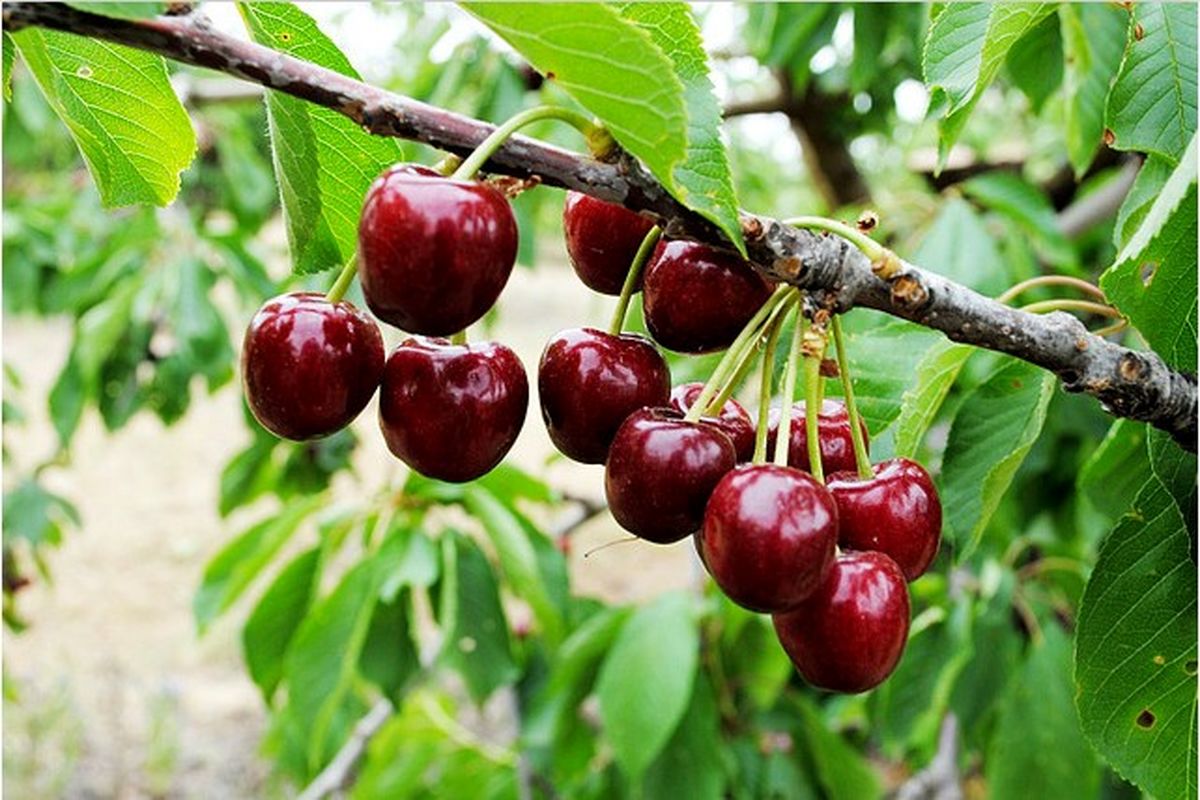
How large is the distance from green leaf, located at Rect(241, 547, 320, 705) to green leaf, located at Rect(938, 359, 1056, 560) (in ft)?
6.18

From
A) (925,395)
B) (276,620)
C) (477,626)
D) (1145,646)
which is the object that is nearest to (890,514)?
(925,395)

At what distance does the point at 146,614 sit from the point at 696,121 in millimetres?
9491

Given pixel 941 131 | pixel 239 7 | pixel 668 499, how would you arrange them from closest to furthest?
pixel 668 499, pixel 239 7, pixel 941 131

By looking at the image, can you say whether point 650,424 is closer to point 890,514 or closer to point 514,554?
point 890,514

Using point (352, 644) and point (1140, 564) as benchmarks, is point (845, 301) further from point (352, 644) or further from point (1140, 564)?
point (352, 644)

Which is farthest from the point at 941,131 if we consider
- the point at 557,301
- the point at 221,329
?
the point at 557,301

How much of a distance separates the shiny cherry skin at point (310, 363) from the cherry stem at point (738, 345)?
0.90 ft

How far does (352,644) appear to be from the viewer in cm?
276

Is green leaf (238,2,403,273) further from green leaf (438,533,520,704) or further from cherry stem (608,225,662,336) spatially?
green leaf (438,533,520,704)

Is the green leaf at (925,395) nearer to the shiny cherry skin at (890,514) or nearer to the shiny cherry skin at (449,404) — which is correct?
the shiny cherry skin at (890,514)

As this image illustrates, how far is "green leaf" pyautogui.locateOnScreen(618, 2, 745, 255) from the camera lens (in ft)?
3.17

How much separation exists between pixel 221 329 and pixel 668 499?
3.40 m

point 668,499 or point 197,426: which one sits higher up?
point 668,499

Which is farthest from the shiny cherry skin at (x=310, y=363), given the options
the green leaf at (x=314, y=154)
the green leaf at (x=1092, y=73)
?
the green leaf at (x=1092, y=73)
